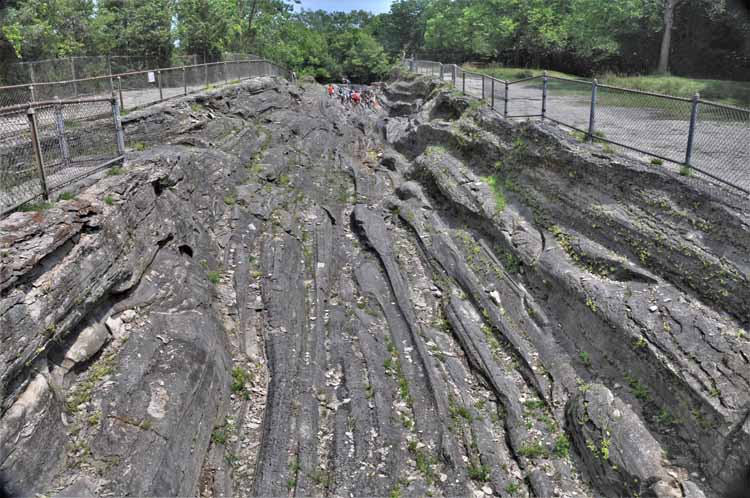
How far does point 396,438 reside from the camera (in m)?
9.42

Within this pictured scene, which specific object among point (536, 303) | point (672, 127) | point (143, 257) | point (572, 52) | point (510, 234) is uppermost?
point (572, 52)

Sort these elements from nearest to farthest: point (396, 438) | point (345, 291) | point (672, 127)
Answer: point (396, 438), point (672, 127), point (345, 291)

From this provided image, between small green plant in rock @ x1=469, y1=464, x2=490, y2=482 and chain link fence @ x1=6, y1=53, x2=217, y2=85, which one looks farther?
chain link fence @ x1=6, y1=53, x2=217, y2=85

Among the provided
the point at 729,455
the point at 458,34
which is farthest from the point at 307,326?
the point at 458,34

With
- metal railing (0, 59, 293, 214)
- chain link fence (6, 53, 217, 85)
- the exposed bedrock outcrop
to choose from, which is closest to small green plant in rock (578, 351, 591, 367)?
the exposed bedrock outcrop

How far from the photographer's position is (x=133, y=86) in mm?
20719

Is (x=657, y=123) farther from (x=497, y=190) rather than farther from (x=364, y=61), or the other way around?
(x=364, y=61)

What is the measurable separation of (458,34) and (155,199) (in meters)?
46.4

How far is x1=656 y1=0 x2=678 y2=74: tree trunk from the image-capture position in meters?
29.3

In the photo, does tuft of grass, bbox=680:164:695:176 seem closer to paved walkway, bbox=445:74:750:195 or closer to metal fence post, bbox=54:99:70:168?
paved walkway, bbox=445:74:750:195

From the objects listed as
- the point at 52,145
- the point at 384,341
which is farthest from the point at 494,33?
the point at 52,145

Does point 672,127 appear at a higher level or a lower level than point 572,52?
lower

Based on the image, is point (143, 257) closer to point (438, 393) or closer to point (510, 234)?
point (438, 393)

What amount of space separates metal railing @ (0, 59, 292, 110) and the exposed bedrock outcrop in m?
2.62
